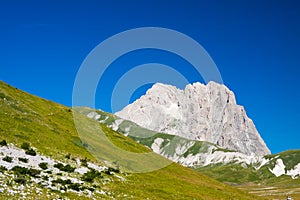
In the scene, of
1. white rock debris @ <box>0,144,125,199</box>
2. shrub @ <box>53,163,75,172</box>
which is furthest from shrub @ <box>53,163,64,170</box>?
white rock debris @ <box>0,144,125,199</box>

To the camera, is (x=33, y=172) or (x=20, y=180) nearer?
(x=20, y=180)

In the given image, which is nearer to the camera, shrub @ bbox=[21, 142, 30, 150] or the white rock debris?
the white rock debris

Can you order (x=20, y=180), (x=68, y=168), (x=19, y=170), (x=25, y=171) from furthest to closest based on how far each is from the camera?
(x=68, y=168) → (x=25, y=171) → (x=19, y=170) → (x=20, y=180)

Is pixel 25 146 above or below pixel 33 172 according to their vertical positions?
above

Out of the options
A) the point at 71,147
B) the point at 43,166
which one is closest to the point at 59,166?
the point at 43,166

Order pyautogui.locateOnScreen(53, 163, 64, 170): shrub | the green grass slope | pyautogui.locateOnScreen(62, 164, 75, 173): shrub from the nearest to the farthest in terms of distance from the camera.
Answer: pyautogui.locateOnScreen(53, 163, 64, 170): shrub, pyautogui.locateOnScreen(62, 164, 75, 173): shrub, the green grass slope

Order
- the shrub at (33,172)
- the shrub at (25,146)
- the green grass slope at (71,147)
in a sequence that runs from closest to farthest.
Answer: the shrub at (33,172) < the shrub at (25,146) < the green grass slope at (71,147)

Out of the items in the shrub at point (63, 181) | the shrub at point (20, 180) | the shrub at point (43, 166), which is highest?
the shrub at point (43, 166)

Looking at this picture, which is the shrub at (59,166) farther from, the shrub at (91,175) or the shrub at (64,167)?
the shrub at (91,175)

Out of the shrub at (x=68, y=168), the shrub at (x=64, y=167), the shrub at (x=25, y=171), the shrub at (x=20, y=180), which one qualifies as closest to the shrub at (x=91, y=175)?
the shrub at (x=68, y=168)

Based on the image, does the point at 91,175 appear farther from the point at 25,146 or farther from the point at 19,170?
the point at 19,170

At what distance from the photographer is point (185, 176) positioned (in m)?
66.2

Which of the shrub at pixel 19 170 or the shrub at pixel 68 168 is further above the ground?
the shrub at pixel 68 168

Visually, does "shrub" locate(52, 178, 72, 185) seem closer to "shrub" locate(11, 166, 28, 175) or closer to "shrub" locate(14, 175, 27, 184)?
"shrub" locate(11, 166, 28, 175)
